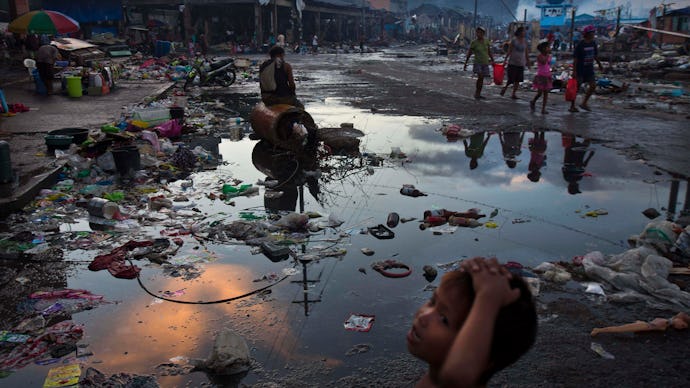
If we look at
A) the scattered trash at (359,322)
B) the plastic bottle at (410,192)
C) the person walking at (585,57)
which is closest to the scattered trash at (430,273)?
the scattered trash at (359,322)

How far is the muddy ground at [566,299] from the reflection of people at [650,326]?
0.04m

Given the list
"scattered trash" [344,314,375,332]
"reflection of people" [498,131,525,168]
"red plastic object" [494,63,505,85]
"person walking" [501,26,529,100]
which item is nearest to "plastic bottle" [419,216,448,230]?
"scattered trash" [344,314,375,332]

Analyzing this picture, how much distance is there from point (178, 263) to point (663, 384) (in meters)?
3.40

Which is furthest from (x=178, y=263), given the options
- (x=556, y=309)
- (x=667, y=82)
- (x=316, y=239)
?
(x=667, y=82)

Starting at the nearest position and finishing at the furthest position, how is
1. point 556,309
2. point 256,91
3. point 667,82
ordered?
point 556,309 → point 256,91 → point 667,82

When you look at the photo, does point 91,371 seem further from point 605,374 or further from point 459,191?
point 459,191

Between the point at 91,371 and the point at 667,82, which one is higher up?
the point at 667,82

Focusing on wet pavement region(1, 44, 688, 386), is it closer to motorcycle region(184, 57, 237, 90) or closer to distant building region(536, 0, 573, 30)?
motorcycle region(184, 57, 237, 90)

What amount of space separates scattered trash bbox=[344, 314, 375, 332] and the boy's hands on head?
208 cm

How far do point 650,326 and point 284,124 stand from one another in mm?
6014

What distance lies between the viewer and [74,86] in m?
13.9

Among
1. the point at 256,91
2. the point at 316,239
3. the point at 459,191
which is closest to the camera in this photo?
the point at 316,239

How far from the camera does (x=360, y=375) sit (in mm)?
2879

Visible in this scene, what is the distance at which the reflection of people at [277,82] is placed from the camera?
28.1ft
